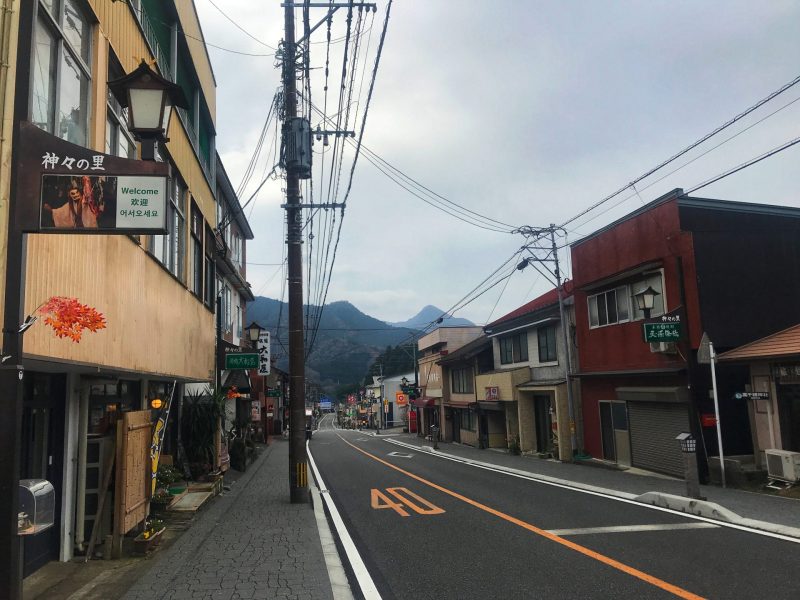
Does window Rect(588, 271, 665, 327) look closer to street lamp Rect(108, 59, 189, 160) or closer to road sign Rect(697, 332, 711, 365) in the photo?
road sign Rect(697, 332, 711, 365)

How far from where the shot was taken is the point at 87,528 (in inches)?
330

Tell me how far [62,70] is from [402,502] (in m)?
10.6

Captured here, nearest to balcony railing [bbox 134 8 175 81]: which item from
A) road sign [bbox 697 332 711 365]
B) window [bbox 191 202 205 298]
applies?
window [bbox 191 202 205 298]

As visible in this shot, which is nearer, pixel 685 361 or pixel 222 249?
pixel 685 361

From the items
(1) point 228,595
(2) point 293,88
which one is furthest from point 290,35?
(1) point 228,595

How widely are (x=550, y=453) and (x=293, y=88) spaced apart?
18.1 m

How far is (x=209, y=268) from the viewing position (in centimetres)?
1938

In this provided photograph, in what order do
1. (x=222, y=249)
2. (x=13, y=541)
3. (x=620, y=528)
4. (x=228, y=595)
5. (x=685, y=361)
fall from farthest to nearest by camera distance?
(x=222, y=249), (x=685, y=361), (x=620, y=528), (x=228, y=595), (x=13, y=541)

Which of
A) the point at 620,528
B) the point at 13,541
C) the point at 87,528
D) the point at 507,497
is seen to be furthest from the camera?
the point at 507,497

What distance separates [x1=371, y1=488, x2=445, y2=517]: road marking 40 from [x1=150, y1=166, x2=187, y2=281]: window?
22.9ft

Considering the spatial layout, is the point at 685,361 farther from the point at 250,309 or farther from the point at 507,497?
the point at 250,309

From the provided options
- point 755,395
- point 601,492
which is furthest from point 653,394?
point 601,492

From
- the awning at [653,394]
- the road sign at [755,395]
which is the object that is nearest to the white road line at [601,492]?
the awning at [653,394]

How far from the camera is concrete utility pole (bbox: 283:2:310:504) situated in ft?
45.9
